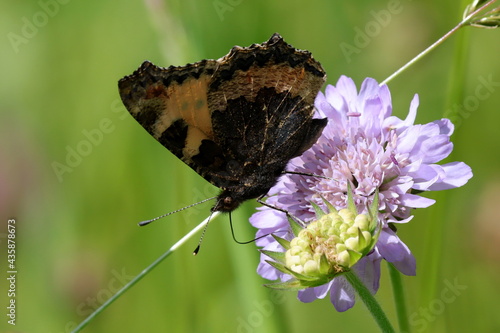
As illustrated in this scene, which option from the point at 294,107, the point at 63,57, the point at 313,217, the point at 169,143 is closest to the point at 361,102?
the point at 294,107

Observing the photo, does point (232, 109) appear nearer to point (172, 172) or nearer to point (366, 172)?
point (366, 172)

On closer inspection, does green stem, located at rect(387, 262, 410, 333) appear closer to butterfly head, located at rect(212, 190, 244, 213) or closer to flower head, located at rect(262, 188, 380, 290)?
flower head, located at rect(262, 188, 380, 290)

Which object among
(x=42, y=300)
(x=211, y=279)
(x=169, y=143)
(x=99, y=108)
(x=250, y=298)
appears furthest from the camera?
(x=99, y=108)

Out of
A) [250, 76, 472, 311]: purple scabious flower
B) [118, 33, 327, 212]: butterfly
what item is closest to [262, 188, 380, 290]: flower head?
[250, 76, 472, 311]: purple scabious flower

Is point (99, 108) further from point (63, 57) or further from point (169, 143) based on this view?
point (169, 143)

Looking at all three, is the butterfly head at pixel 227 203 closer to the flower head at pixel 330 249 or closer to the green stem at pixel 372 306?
the flower head at pixel 330 249

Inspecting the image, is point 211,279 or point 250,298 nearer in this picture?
point 250,298

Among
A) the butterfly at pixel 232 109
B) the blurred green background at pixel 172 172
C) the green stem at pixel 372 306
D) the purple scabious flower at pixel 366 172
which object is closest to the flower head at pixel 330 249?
the green stem at pixel 372 306
